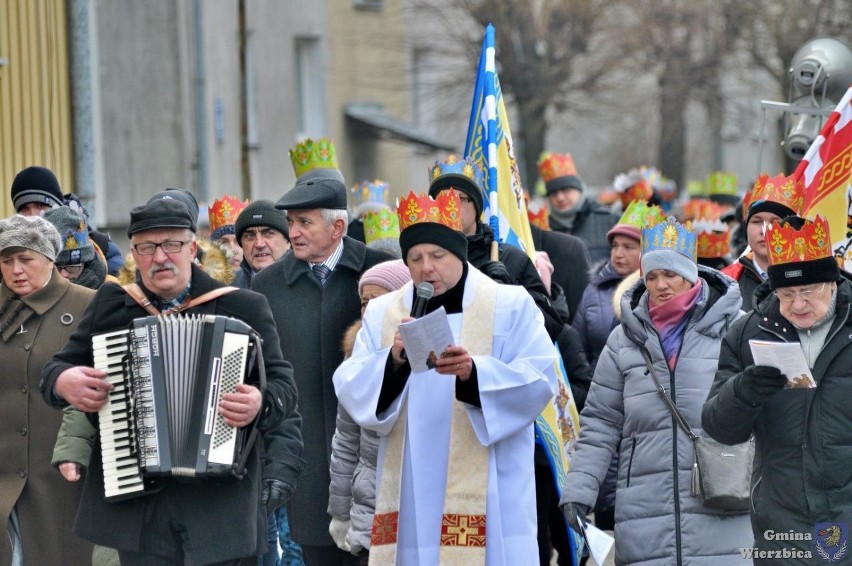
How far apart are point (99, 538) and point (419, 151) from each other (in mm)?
27064

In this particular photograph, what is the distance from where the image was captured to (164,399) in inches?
223

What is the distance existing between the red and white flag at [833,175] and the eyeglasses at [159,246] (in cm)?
374

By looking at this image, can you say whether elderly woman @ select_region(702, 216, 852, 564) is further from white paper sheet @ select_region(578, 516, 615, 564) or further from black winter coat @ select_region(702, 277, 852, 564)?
white paper sheet @ select_region(578, 516, 615, 564)

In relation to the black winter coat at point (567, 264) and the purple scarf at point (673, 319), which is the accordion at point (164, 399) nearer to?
the purple scarf at point (673, 319)

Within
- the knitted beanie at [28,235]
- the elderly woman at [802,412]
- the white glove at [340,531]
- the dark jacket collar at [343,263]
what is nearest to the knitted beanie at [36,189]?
the knitted beanie at [28,235]

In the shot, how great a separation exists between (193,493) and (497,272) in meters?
1.94

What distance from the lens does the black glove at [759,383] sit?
565cm

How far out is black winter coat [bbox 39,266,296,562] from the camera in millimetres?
5812

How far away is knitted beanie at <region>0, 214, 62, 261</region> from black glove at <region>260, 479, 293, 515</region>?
5.62 feet

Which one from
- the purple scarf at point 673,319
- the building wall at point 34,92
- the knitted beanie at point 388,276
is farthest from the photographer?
the building wall at point 34,92

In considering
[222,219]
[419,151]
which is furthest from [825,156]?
[419,151]

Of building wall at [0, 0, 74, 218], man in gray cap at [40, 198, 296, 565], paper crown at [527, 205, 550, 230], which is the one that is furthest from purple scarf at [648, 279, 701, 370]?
building wall at [0, 0, 74, 218]

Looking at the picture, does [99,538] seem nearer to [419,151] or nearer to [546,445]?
[546,445]

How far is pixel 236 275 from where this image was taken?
8188 mm
